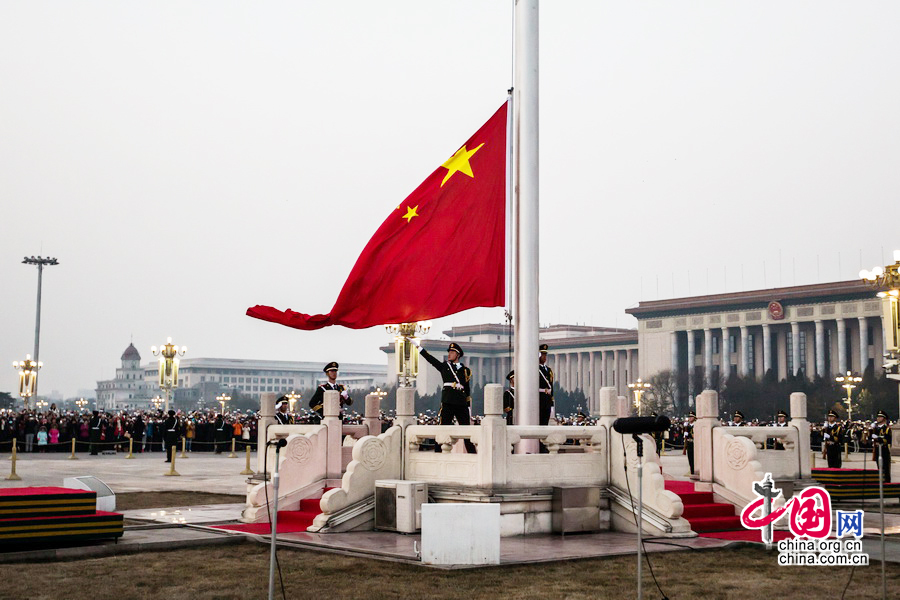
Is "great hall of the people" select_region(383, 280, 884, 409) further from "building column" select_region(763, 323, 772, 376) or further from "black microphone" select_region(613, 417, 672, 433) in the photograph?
Answer: "black microphone" select_region(613, 417, 672, 433)

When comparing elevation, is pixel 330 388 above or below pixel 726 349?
below

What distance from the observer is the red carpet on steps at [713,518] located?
55.2ft

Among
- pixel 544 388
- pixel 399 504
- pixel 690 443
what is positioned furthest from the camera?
pixel 690 443

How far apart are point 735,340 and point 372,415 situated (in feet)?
394

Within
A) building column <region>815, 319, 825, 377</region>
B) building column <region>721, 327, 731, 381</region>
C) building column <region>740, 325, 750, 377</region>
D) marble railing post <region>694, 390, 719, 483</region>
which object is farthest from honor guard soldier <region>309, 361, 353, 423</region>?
building column <region>721, 327, 731, 381</region>

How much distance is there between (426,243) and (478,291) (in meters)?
1.24

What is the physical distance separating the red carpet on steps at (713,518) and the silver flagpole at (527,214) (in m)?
2.83

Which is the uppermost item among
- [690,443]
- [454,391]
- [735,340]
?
[735,340]

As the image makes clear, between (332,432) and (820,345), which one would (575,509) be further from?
(820,345)

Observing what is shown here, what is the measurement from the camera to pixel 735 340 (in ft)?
448

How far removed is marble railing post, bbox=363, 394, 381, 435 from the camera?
71.0ft

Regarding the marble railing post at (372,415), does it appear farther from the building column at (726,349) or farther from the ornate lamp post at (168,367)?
the building column at (726,349)

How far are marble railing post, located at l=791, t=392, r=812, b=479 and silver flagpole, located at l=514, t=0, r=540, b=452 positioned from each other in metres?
5.31

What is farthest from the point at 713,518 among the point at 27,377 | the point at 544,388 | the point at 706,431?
the point at 27,377
